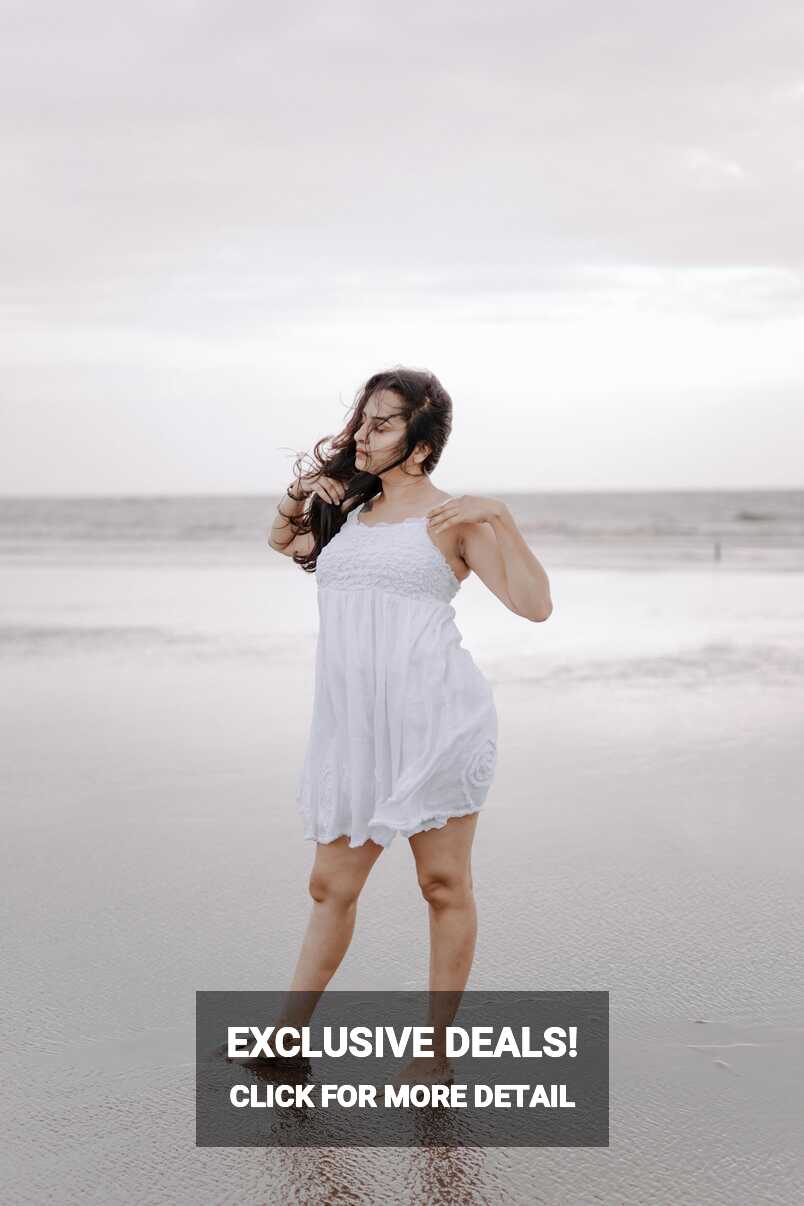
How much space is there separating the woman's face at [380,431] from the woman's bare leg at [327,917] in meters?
0.94

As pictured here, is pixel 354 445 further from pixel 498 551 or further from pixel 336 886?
pixel 336 886

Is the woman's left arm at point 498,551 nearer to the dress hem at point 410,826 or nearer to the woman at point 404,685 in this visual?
the woman at point 404,685

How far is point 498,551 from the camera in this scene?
3.23 metres

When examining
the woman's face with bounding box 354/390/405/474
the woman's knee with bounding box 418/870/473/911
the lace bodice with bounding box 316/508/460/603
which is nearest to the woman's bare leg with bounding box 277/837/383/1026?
the woman's knee with bounding box 418/870/473/911

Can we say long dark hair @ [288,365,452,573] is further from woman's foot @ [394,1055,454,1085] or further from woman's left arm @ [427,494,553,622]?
woman's foot @ [394,1055,454,1085]

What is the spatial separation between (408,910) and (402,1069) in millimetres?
1218

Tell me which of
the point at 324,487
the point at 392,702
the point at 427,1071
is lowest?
the point at 427,1071

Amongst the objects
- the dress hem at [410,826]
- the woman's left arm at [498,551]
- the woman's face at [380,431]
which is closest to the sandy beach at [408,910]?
the dress hem at [410,826]

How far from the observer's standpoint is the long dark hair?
3275mm

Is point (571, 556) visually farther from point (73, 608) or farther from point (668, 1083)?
point (668, 1083)

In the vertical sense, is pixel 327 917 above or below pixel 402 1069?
above

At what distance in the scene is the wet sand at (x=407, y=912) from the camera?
2881mm

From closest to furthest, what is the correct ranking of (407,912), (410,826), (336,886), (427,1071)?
(410,826)
(427,1071)
(336,886)
(407,912)

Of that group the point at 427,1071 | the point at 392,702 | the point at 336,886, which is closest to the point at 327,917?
the point at 336,886
